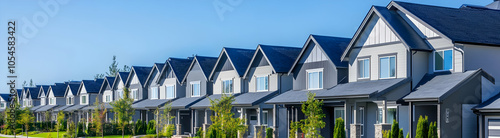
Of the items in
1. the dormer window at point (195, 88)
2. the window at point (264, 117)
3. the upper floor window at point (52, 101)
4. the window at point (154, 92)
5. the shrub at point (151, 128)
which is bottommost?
the shrub at point (151, 128)

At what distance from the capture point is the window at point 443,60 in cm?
2861

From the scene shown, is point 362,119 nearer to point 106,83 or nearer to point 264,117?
point 264,117

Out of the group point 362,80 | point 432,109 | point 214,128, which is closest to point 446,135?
point 432,109

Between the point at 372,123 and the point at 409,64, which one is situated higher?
the point at 409,64

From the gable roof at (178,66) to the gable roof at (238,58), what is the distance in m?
6.41

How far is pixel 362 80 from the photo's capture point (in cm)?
3269

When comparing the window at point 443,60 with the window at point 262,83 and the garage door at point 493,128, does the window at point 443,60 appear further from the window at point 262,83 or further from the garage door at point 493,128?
the window at point 262,83

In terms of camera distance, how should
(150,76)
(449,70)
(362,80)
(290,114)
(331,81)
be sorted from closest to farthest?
1. (449,70)
2. (362,80)
3. (331,81)
4. (290,114)
5. (150,76)

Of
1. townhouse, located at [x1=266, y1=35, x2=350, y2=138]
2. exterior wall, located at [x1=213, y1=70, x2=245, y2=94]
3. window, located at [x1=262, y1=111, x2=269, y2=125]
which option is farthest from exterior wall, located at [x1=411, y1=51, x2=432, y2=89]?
exterior wall, located at [x1=213, y1=70, x2=245, y2=94]

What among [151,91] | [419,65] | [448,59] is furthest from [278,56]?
[151,91]

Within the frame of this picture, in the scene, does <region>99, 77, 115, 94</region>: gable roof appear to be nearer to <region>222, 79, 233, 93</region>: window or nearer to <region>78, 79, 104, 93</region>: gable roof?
<region>78, 79, 104, 93</region>: gable roof

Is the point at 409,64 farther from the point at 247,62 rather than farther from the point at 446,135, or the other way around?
the point at 247,62

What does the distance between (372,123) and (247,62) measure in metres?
15.3

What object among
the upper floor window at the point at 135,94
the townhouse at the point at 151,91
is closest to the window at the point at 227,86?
the townhouse at the point at 151,91
